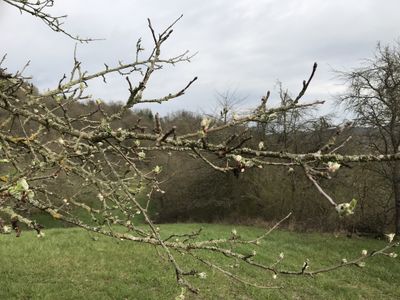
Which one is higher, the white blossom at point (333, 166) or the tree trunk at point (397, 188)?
the white blossom at point (333, 166)

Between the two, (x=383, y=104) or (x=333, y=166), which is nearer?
(x=333, y=166)

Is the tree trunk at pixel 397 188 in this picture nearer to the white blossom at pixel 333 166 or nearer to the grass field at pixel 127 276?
the grass field at pixel 127 276

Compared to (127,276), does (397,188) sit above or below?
above

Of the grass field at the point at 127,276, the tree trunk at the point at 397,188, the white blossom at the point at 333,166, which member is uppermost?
the white blossom at the point at 333,166

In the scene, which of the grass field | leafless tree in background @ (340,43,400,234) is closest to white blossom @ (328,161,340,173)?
the grass field

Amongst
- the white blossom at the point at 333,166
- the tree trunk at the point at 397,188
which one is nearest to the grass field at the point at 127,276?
the tree trunk at the point at 397,188

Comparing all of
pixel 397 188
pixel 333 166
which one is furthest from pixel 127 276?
pixel 397 188

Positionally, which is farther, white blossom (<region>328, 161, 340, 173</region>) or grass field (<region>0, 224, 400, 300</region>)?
grass field (<region>0, 224, 400, 300</region>)

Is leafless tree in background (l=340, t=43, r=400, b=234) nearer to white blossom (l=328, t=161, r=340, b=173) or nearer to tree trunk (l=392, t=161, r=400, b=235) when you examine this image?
tree trunk (l=392, t=161, r=400, b=235)

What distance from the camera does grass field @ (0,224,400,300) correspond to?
394 inches

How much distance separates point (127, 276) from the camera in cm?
1123

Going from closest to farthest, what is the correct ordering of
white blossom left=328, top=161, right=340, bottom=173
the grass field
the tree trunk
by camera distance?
white blossom left=328, top=161, right=340, bottom=173 → the grass field → the tree trunk

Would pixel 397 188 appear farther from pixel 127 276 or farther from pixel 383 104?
pixel 127 276

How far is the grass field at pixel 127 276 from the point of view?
10000 millimetres
